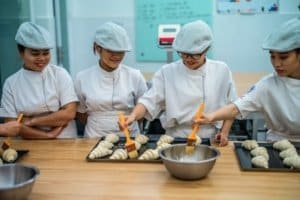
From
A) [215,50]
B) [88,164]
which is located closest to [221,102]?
[88,164]

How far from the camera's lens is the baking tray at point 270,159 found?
139 cm

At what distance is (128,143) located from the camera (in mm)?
1553

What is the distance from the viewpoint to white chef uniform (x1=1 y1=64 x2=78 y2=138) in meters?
1.89

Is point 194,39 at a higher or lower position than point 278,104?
higher

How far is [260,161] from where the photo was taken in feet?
4.63

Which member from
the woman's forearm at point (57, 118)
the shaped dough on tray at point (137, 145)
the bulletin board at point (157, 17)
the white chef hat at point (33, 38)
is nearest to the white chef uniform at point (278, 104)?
the shaped dough on tray at point (137, 145)

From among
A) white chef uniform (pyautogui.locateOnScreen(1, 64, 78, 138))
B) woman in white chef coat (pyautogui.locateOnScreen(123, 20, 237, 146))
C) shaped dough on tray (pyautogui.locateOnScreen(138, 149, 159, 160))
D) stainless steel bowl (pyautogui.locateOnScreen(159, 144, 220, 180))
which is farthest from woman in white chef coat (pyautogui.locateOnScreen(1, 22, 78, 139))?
stainless steel bowl (pyautogui.locateOnScreen(159, 144, 220, 180))

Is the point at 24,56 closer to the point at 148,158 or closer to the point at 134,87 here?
the point at 134,87

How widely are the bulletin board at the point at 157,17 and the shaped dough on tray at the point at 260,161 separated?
2657 mm

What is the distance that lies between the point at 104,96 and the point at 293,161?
3.21 feet

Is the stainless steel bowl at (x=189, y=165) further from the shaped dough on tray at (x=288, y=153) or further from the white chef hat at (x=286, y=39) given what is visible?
the white chef hat at (x=286, y=39)

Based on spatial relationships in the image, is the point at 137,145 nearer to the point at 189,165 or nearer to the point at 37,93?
the point at 189,165

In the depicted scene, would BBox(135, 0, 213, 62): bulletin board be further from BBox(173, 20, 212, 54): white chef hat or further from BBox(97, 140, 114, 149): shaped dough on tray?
BBox(97, 140, 114, 149): shaped dough on tray

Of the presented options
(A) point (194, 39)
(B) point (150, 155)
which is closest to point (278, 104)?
(A) point (194, 39)
